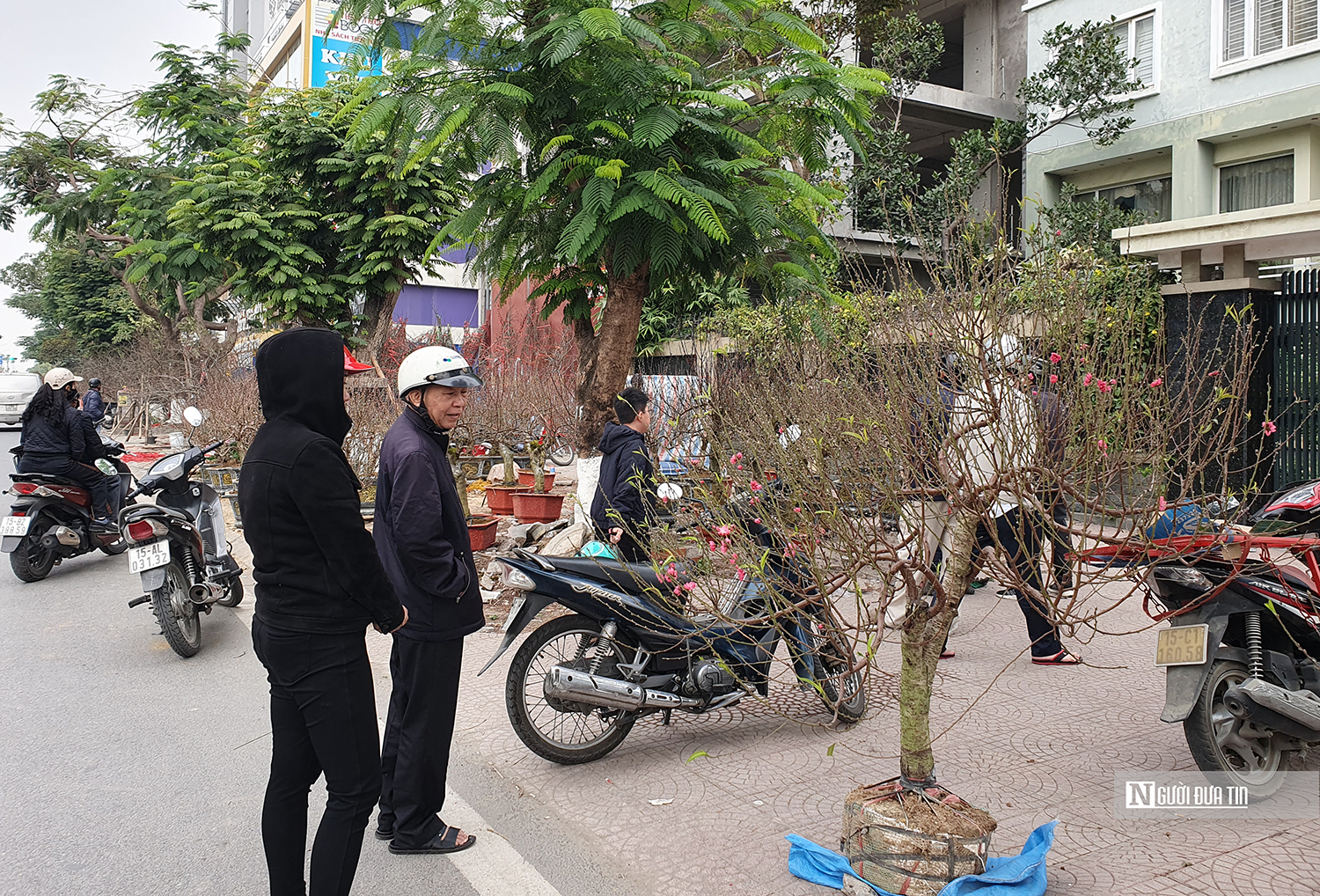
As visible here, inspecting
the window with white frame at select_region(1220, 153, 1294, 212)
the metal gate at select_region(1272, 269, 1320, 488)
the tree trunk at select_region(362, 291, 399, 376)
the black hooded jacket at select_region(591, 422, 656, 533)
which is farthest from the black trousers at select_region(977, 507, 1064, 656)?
the window with white frame at select_region(1220, 153, 1294, 212)

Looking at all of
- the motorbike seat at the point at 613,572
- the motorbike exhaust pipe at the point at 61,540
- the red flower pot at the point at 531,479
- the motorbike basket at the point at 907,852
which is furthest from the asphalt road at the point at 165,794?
the red flower pot at the point at 531,479

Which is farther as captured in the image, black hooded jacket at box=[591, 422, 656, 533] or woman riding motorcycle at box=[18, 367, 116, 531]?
woman riding motorcycle at box=[18, 367, 116, 531]

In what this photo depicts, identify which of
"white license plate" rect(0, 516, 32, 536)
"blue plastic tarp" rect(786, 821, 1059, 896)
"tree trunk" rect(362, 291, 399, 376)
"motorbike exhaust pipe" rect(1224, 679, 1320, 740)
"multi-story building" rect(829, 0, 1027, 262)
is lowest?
"blue plastic tarp" rect(786, 821, 1059, 896)

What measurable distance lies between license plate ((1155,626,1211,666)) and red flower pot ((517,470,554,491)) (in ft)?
28.9

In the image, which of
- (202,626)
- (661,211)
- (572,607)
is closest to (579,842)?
(572,607)

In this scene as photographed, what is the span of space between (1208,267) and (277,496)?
10577 mm

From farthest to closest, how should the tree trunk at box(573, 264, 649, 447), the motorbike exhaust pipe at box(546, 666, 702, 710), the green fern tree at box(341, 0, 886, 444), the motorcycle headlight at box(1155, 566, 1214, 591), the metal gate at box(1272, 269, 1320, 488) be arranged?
the metal gate at box(1272, 269, 1320, 488) < the tree trunk at box(573, 264, 649, 447) < the green fern tree at box(341, 0, 886, 444) < the motorbike exhaust pipe at box(546, 666, 702, 710) < the motorcycle headlight at box(1155, 566, 1214, 591)

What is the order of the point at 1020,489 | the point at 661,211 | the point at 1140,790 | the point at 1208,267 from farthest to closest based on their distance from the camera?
the point at 1208,267, the point at 661,211, the point at 1140,790, the point at 1020,489

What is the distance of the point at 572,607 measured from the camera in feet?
14.7

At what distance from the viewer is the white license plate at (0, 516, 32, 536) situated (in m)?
8.88

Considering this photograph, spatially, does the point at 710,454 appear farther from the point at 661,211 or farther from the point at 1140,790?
the point at 1140,790

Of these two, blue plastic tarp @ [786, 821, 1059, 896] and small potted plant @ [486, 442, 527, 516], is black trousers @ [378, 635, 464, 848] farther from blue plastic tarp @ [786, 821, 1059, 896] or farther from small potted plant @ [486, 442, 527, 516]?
small potted plant @ [486, 442, 527, 516]

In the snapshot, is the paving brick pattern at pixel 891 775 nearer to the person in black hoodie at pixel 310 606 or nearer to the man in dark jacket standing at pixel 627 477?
the man in dark jacket standing at pixel 627 477

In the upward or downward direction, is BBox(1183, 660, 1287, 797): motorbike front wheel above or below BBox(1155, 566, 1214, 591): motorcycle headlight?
below
